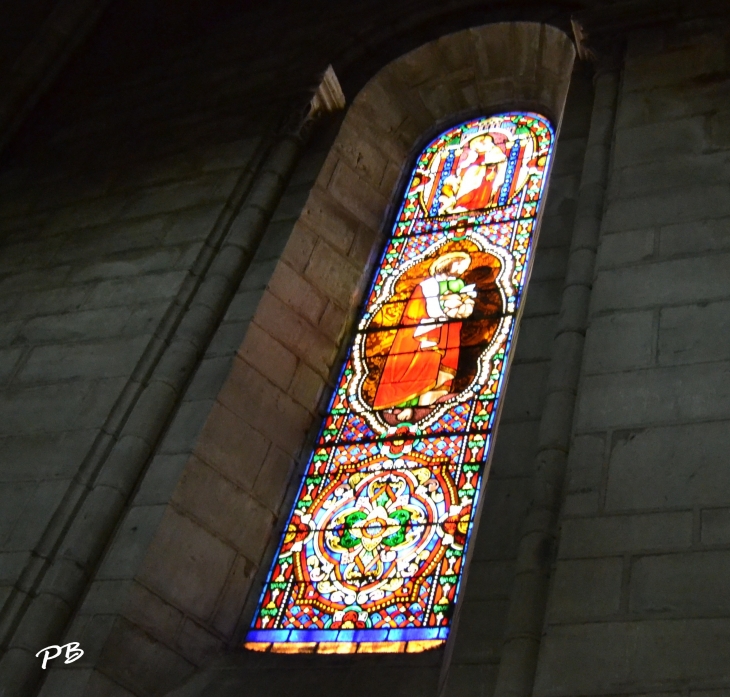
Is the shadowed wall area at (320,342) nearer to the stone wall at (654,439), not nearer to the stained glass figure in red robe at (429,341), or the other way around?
the stone wall at (654,439)

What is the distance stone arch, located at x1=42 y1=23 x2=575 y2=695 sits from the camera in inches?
210

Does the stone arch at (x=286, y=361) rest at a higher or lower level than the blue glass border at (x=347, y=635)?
higher

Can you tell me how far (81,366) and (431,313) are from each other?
1.88m

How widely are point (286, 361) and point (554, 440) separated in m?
2.16

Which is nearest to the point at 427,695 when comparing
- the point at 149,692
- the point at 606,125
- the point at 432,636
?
the point at 432,636

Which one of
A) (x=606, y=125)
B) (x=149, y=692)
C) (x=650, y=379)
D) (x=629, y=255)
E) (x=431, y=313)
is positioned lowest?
(x=149, y=692)

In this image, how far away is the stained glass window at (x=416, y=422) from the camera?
5.38 metres

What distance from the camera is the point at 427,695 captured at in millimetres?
4695

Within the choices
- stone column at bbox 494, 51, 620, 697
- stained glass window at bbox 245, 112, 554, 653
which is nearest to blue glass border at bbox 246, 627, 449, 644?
stained glass window at bbox 245, 112, 554, 653

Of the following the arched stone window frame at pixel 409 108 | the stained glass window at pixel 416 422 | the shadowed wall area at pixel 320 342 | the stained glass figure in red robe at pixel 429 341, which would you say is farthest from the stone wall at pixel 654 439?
the arched stone window frame at pixel 409 108

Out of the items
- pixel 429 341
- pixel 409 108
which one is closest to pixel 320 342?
pixel 429 341

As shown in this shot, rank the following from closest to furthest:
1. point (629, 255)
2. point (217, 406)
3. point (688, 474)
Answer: point (688, 474), point (629, 255), point (217, 406)

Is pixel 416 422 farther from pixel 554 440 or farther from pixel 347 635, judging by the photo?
pixel 554 440

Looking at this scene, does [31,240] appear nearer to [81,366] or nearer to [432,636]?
[81,366]
